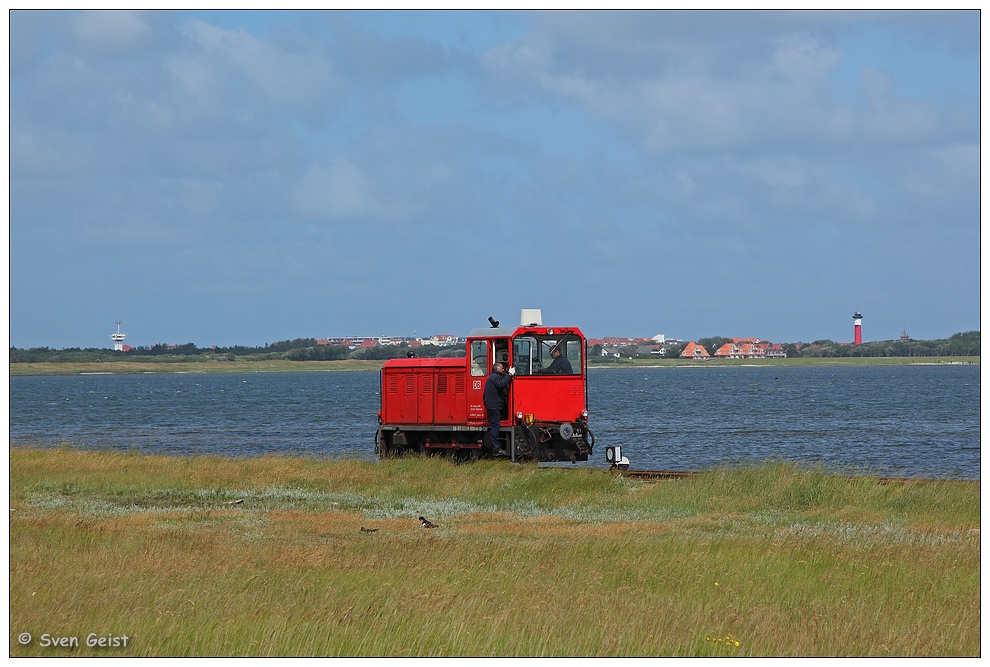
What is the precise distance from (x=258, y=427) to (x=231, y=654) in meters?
48.2

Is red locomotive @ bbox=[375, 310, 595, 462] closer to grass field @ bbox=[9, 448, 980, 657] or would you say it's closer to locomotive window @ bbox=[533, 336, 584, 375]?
locomotive window @ bbox=[533, 336, 584, 375]

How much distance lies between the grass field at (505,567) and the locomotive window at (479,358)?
3.48 meters

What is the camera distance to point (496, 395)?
21828mm

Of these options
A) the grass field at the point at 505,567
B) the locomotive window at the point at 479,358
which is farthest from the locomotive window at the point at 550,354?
the grass field at the point at 505,567

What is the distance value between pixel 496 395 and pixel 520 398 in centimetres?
63

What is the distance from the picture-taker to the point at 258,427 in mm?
54844

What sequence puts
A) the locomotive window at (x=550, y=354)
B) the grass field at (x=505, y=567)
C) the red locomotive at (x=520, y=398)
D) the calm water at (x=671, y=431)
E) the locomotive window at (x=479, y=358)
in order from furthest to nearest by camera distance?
the calm water at (x=671, y=431) < the locomotive window at (x=479, y=358) < the locomotive window at (x=550, y=354) < the red locomotive at (x=520, y=398) < the grass field at (x=505, y=567)

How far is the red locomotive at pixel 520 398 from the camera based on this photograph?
22219 millimetres

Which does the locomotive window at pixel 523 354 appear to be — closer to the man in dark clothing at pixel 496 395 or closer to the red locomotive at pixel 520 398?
the red locomotive at pixel 520 398

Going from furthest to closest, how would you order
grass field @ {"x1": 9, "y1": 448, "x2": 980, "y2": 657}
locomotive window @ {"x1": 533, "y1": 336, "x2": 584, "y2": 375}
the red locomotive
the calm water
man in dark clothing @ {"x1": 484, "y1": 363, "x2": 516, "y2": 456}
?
the calm water < locomotive window @ {"x1": 533, "y1": 336, "x2": 584, "y2": 375} < the red locomotive < man in dark clothing @ {"x1": 484, "y1": 363, "x2": 516, "y2": 456} < grass field @ {"x1": 9, "y1": 448, "x2": 980, "y2": 657}

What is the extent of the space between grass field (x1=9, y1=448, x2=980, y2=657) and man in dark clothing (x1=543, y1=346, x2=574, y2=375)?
3.19 meters

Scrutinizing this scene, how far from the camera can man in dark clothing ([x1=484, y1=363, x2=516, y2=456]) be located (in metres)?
21.8

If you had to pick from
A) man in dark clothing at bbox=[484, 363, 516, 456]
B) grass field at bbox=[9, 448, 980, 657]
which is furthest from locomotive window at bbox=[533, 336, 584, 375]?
grass field at bbox=[9, 448, 980, 657]

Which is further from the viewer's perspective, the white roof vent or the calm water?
the calm water
